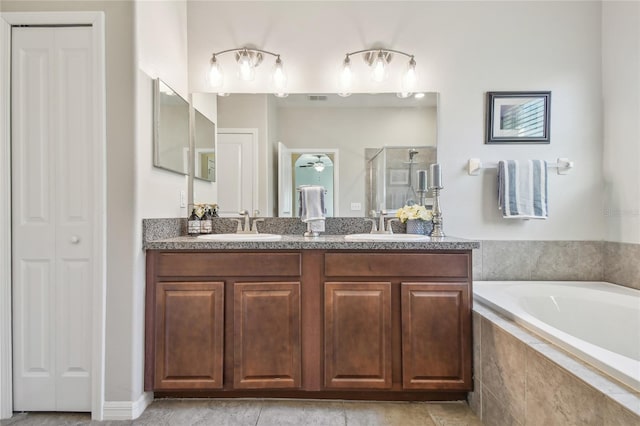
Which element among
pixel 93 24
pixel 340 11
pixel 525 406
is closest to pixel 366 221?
pixel 525 406

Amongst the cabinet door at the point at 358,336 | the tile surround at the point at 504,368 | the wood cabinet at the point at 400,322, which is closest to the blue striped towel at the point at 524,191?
the wood cabinet at the point at 400,322

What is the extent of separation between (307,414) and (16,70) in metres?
2.32

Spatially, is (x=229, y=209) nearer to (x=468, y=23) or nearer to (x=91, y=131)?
(x=91, y=131)

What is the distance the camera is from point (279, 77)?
233 cm

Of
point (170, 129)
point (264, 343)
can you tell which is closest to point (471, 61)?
point (170, 129)

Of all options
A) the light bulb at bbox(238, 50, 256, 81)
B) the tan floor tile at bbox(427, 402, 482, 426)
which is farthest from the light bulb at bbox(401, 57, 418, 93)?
the tan floor tile at bbox(427, 402, 482, 426)

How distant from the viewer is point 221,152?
2.37 metres

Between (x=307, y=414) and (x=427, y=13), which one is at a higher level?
(x=427, y=13)

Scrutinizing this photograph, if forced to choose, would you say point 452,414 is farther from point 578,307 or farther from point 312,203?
point 312,203

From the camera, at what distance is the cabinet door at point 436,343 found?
1.75 m

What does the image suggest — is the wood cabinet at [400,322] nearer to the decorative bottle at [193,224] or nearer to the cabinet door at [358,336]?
the cabinet door at [358,336]

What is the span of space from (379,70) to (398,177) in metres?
0.75

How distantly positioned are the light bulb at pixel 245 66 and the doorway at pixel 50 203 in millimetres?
892

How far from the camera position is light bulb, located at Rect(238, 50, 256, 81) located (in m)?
2.33
